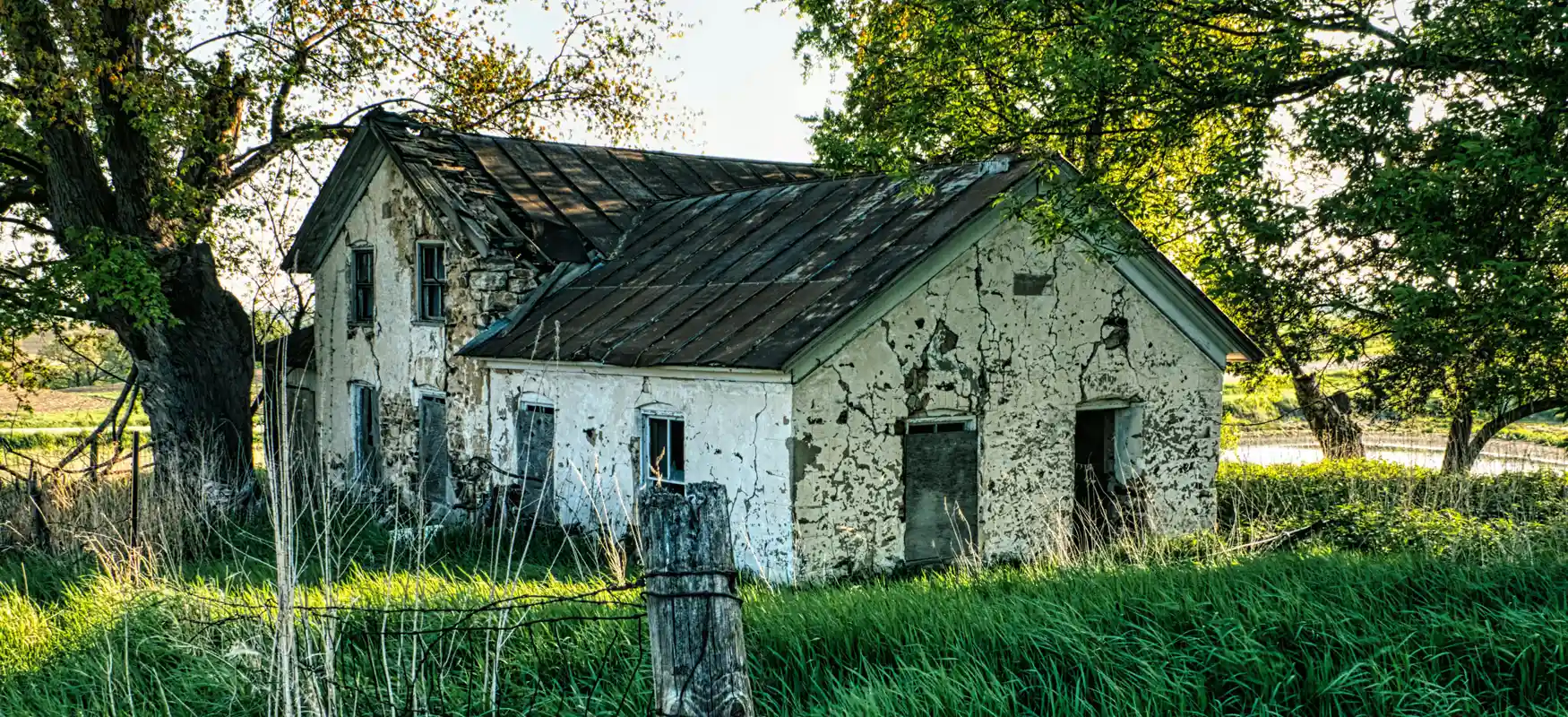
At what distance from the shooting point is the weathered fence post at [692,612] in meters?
3.60

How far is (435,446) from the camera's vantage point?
593 inches

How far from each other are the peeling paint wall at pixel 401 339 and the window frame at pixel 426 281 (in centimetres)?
6

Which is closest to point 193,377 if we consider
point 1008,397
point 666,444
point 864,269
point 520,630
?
point 666,444

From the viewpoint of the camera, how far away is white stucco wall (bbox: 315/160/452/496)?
15344 millimetres

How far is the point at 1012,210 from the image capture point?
1061cm

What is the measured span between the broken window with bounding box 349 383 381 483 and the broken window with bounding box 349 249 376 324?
3.28ft

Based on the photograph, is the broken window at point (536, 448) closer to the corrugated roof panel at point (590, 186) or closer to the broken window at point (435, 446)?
the broken window at point (435, 446)

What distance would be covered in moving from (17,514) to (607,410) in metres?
7.03

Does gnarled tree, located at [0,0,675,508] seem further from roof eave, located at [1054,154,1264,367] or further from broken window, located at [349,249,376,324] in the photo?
roof eave, located at [1054,154,1264,367]

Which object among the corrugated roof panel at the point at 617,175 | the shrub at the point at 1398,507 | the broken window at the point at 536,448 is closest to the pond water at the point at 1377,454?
the shrub at the point at 1398,507

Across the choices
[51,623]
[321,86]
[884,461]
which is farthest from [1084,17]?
[321,86]

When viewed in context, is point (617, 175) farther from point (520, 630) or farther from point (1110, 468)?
point (520, 630)

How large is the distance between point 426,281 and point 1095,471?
8934 mm

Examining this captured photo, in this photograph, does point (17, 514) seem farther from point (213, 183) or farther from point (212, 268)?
point (213, 183)
